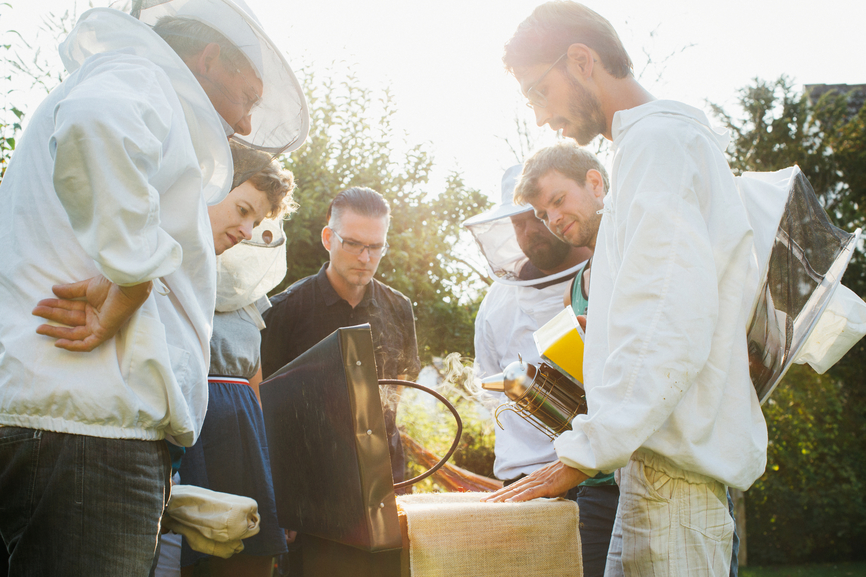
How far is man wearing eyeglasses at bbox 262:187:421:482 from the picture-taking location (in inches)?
141

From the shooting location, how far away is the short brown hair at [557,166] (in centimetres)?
306

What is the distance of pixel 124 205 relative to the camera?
47.7 inches

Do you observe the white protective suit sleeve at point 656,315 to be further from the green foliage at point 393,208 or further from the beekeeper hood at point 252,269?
the green foliage at point 393,208

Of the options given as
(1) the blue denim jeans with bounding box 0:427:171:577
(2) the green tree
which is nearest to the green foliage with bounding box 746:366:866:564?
(2) the green tree

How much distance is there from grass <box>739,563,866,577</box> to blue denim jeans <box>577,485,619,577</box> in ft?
22.5

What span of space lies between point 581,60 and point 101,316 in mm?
1615

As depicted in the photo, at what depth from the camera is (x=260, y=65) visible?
1.94 m

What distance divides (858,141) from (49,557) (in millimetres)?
12968

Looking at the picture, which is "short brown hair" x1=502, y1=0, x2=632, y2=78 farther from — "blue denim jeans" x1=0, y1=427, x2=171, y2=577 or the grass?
the grass

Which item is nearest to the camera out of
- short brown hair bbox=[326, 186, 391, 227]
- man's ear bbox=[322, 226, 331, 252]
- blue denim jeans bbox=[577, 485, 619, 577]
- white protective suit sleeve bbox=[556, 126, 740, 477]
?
white protective suit sleeve bbox=[556, 126, 740, 477]

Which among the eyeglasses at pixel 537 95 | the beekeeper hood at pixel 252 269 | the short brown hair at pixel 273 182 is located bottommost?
the beekeeper hood at pixel 252 269

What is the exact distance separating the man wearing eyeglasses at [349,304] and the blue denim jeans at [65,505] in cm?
219

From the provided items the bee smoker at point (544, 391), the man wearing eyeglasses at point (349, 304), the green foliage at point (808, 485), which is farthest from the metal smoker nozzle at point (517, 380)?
the green foliage at point (808, 485)

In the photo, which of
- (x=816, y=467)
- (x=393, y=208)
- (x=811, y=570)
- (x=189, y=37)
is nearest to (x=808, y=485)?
(x=816, y=467)
